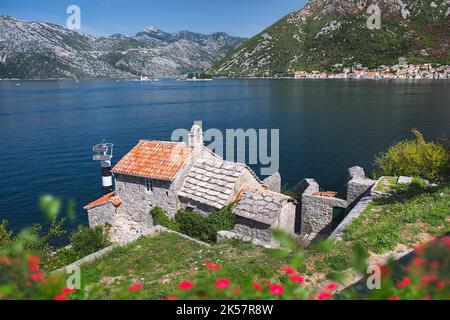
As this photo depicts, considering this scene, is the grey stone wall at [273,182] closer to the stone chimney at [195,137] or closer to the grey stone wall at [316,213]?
the grey stone wall at [316,213]

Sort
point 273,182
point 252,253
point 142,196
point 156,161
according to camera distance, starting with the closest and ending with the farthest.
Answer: point 252,253, point 156,161, point 142,196, point 273,182

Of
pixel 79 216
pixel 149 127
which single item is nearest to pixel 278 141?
pixel 149 127

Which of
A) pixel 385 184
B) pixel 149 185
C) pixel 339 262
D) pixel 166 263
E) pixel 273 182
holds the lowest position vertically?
pixel 166 263

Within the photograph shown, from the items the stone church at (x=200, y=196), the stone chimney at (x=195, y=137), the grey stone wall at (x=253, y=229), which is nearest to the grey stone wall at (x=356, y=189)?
the stone church at (x=200, y=196)

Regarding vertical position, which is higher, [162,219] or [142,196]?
[142,196]

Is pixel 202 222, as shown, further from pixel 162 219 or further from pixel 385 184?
pixel 385 184

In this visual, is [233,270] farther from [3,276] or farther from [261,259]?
[3,276]

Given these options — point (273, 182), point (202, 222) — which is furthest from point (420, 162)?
point (202, 222)

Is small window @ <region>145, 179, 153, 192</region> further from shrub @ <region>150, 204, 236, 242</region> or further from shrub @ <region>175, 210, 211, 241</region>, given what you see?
shrub @ <region>175, 210, 211, 241</region>
